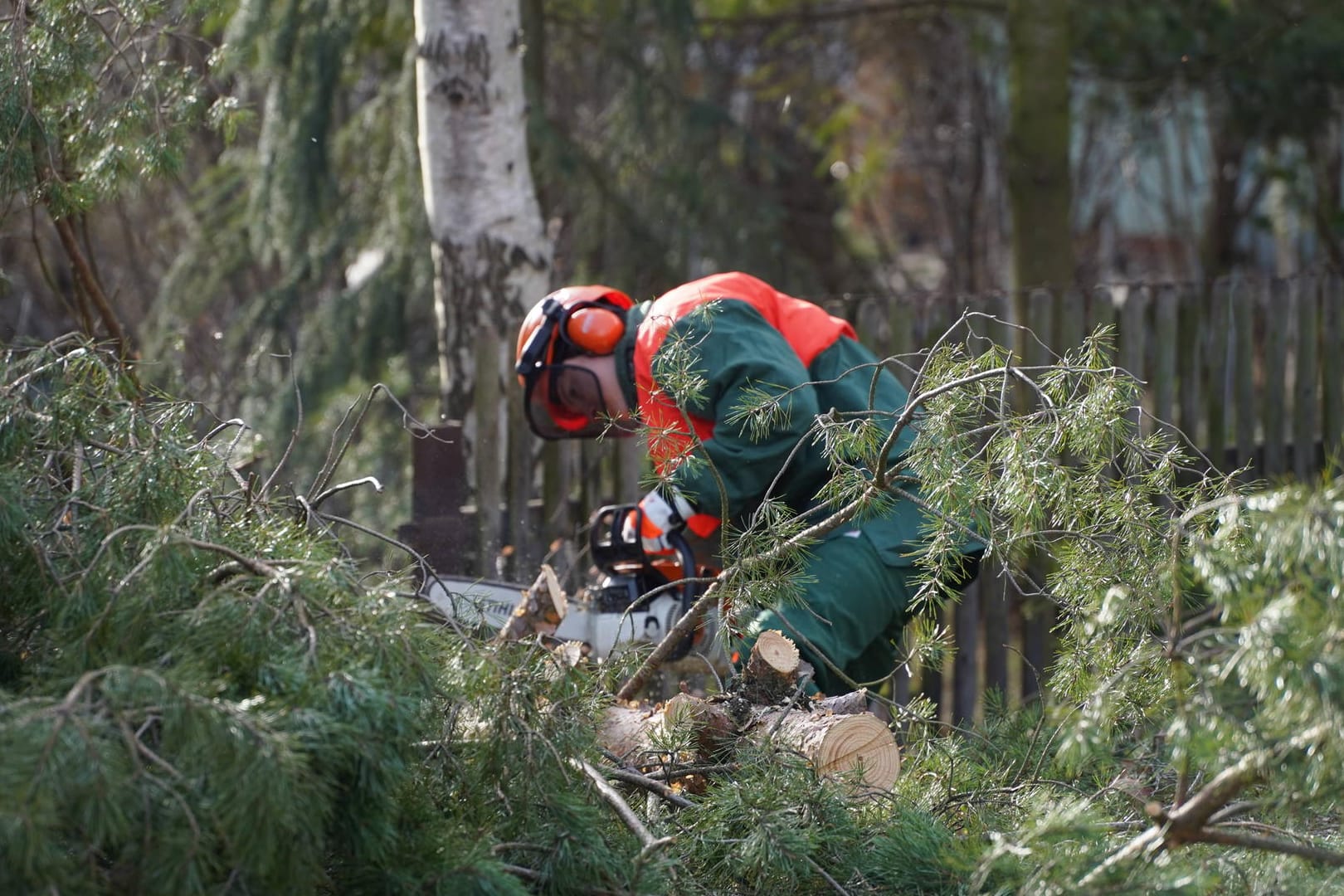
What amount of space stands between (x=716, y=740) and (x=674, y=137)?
4.88 m

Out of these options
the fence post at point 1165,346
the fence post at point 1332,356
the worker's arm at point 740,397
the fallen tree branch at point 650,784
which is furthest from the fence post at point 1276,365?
the fallen tree branch at point 650,784

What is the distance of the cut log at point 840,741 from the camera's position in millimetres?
2723

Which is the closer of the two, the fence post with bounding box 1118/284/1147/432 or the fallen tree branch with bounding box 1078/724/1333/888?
the fallen tree branch with bounding box 1078/724/1333/888

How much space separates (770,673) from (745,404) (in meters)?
0.66

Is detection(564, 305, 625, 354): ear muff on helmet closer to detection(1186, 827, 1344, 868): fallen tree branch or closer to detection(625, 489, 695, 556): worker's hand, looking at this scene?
detection(625, 489, 695, 556): worker's hand

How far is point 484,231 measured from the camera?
4828 mm

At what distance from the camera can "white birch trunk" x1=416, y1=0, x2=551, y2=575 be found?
470 centimetres

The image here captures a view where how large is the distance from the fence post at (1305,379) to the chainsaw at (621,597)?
327 cm

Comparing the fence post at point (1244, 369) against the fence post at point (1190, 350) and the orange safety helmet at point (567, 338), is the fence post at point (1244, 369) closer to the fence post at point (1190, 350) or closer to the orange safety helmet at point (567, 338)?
the fence post at point (1190, 350)

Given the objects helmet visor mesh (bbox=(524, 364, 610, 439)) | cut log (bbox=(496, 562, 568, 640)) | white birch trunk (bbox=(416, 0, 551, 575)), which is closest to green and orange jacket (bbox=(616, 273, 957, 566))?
helmet visor mesh (bbox=(524, 364, 610, 439))

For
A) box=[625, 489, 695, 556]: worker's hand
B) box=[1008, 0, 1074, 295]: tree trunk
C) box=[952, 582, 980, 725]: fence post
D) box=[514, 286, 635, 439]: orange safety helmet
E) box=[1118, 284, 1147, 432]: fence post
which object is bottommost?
box=[952, 582, 980, 725]: fence post

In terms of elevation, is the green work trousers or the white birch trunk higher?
the white birch trunk

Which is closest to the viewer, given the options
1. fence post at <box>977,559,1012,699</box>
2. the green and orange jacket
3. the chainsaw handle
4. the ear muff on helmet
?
the green and orange jacket

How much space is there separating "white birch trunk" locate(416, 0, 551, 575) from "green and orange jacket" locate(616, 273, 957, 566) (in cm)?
108
